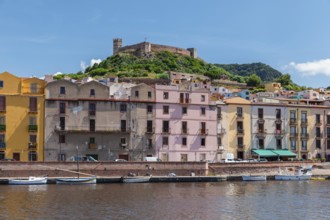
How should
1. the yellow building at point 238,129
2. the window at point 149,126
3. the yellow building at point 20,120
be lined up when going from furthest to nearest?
the yellow building at point 238,129
the window at point 149,126
the yellow building at point 20,120

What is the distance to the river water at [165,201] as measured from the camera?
43688 millimetres

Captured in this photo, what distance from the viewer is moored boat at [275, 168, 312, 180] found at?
78.2 meters

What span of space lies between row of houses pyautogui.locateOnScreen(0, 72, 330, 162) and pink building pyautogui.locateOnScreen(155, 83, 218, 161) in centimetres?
15

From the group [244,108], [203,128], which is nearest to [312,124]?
[244,108]

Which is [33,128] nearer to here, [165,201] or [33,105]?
[33,105]

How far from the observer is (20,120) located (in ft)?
245

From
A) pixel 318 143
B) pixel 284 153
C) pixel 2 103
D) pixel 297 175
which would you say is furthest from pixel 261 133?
pixel 2 103

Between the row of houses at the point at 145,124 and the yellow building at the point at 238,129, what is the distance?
0.53ft

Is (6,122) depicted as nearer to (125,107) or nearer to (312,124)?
(125,107)

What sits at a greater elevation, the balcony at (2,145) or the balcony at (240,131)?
the balcony at (240,131)

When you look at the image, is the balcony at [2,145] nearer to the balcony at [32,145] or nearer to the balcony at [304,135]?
the balcony at [32,145]

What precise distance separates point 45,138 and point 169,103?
19.4 m

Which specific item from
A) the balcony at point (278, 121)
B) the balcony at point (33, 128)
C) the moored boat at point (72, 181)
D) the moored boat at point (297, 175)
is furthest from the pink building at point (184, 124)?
the balcony at point (33, 128)

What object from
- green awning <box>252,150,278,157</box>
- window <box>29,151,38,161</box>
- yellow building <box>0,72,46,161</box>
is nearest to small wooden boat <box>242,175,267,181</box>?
green awning <box>252,150,278,157</box>
